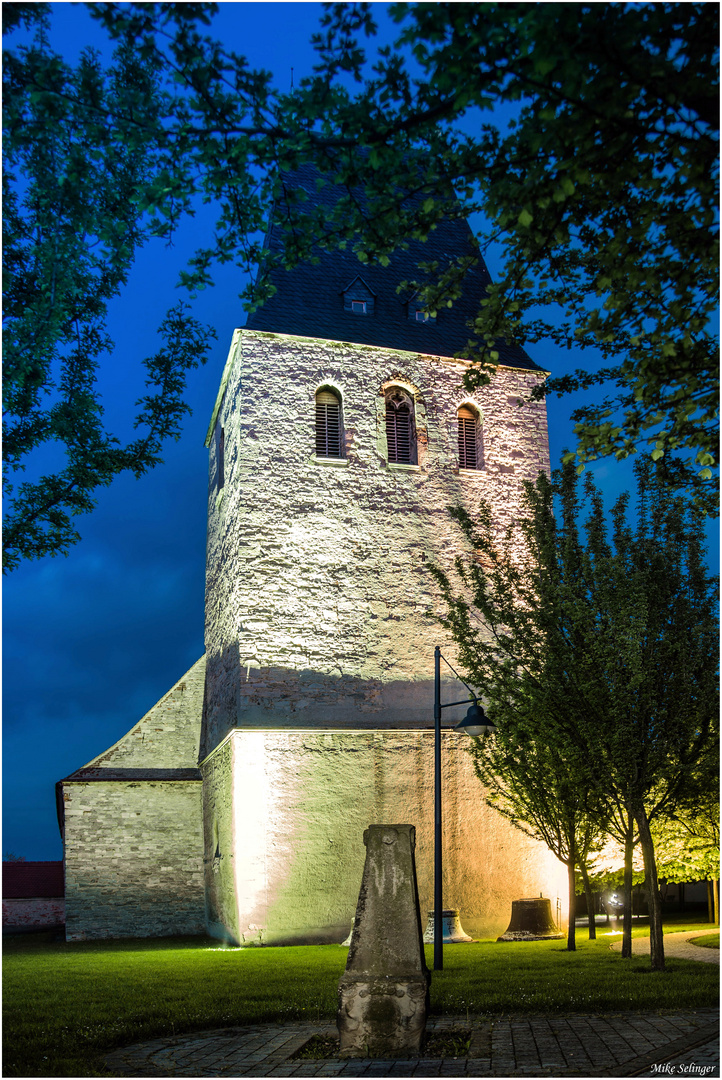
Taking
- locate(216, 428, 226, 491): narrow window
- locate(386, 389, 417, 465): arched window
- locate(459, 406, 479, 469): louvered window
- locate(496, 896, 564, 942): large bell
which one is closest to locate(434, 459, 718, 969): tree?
locate(496, 896, 564, 942): large bell

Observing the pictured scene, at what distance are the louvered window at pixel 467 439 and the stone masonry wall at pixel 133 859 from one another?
419 inches

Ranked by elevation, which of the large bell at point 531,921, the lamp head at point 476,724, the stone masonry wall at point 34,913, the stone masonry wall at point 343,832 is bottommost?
the stone masonry wall at point 34,913

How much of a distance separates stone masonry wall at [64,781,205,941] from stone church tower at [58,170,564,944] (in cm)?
5

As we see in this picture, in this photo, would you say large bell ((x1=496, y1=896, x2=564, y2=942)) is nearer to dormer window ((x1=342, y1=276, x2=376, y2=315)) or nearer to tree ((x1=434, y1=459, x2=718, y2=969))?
tree ((x1=434, y1=459, x2=718, y2=969))

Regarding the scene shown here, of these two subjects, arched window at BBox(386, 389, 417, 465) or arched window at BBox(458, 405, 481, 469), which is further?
arched window at BBox(458, 405, 481, 469)

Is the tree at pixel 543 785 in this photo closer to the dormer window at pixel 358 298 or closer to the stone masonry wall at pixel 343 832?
the stone masonry wall at pixel 343 832

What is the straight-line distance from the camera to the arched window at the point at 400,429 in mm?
20547

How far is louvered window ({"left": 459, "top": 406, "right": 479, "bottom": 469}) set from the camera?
2128 centimetres

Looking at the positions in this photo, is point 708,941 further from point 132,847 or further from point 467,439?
point 132,847

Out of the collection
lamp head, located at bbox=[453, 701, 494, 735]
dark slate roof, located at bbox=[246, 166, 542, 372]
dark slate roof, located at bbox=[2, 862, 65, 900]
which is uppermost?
dark slate roof, located at bbox=[246, 166, 542, 372]

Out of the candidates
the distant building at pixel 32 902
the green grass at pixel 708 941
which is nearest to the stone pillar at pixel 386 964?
the green grass at pixel 708 941

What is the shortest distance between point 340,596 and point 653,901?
9.35 meters

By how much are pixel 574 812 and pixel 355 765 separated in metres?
5.33

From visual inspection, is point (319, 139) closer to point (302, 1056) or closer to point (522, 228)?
point (522, 228)
